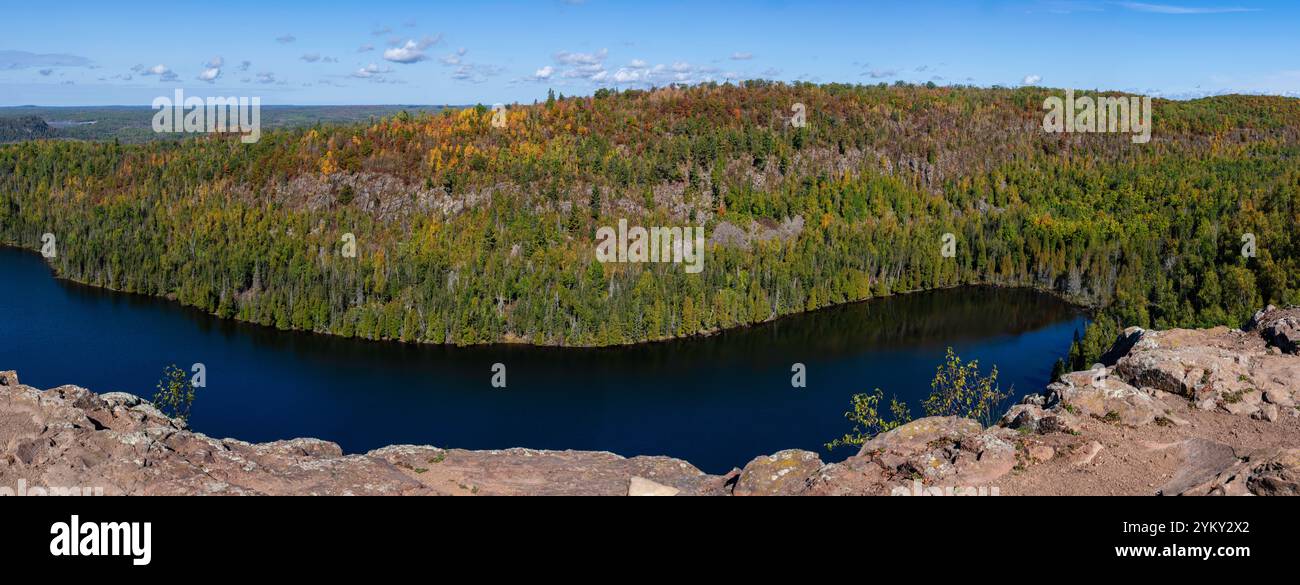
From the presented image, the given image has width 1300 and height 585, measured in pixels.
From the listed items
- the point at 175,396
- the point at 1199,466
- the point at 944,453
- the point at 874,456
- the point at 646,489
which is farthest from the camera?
the point at 175,396

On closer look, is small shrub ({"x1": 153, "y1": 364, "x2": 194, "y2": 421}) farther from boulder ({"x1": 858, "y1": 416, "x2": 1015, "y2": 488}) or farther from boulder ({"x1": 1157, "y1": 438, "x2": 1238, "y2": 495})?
boulder ({"x1": 1157, "y1": 438, "x2": 1238, "y2": 495})

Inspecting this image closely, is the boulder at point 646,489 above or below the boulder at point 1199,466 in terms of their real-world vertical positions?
below

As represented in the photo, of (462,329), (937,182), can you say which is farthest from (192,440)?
Result: (937,182)

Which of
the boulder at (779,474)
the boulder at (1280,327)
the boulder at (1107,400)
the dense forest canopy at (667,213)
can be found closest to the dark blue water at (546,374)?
the dense forest canopy at (667,213)

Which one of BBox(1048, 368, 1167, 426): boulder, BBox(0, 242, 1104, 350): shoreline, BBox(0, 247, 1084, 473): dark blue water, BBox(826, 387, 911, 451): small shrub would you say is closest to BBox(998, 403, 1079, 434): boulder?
BBox(1048, 368, 1167, 426): boulder

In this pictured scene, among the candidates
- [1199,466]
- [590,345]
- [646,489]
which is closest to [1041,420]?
[1199,466]

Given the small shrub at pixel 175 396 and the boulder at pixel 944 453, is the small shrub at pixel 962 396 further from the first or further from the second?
the small shrub at pixel 175 396

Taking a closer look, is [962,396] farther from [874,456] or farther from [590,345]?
[590,345]

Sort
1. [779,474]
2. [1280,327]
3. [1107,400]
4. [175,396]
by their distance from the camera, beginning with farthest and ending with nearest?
[175,396]
[1280,327]
[1107,400]
[779,474]
